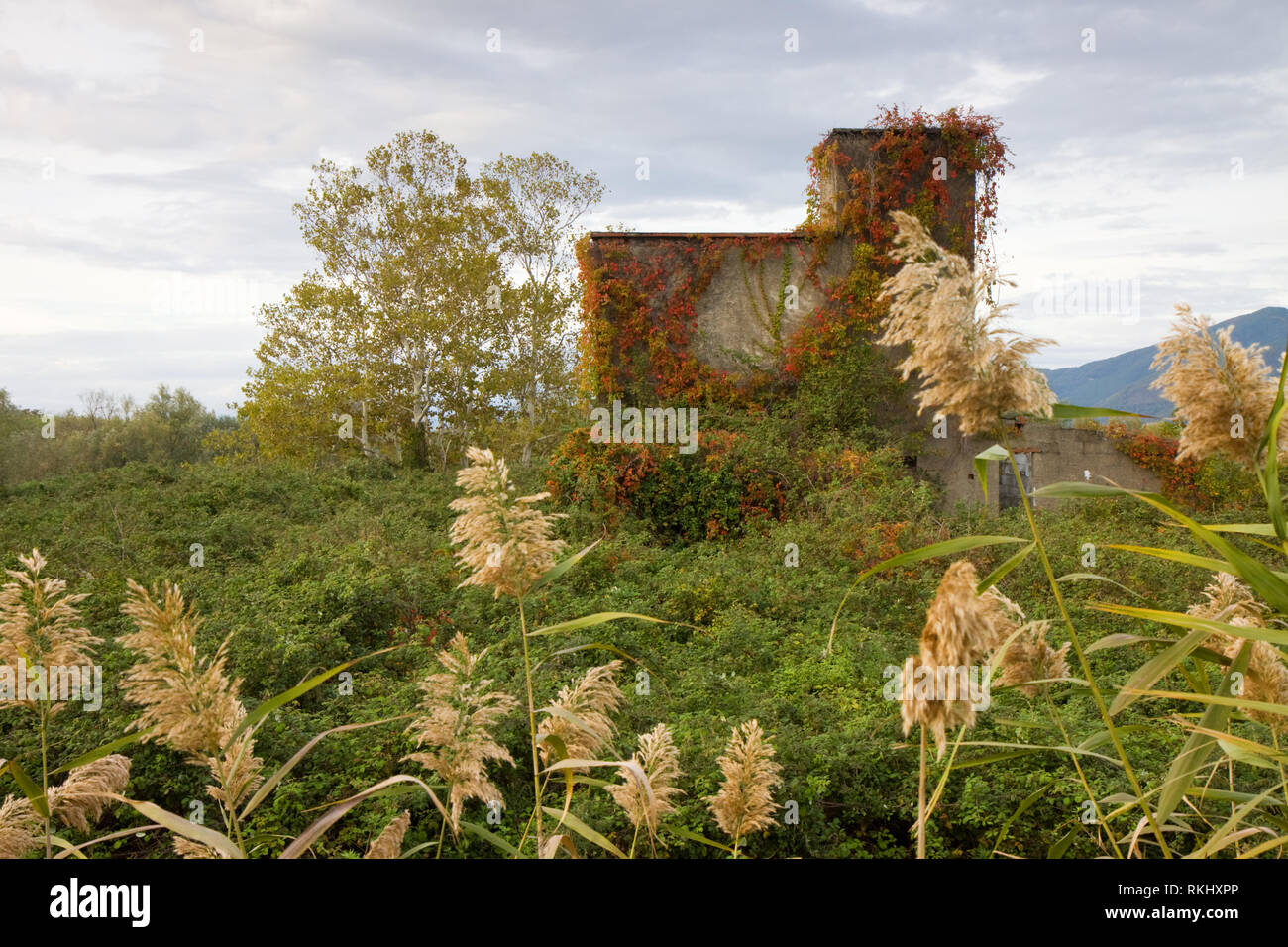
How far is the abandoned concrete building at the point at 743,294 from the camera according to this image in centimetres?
1239

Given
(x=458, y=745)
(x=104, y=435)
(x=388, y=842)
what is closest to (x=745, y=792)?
(x=458, y=745)

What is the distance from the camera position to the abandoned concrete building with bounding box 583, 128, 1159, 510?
40.7 ft

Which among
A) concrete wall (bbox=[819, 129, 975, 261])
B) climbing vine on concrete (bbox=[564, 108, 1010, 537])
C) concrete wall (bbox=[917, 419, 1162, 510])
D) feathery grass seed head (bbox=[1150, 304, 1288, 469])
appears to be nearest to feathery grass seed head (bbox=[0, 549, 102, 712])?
feathery grass seed head (bbox=[1150, 304, 1288, 469])

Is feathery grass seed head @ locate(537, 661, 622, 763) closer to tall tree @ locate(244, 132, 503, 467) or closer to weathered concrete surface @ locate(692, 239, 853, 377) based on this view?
weathered concrete surface @ locate(692, 239, 853, 377)

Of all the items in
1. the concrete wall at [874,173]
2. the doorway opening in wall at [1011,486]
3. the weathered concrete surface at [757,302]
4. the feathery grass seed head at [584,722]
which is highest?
the concrete wall at [874,173]

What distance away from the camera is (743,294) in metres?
12.7

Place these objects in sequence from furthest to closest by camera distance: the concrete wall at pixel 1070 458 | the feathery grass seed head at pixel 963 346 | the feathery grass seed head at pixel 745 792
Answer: the concrete wall at pixel 1070 458, the feathery grass seed head at pixel 745 792, the feathery grass seed head at pixel 963 346

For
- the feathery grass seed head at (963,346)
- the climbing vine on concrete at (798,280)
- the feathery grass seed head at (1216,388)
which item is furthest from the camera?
the climbing vine on concrete at (798,280)

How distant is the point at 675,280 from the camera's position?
1256 cm

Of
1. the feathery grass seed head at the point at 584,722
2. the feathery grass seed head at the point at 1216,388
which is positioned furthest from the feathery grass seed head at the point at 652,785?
the feathery grass seed head at the point at 1216,388

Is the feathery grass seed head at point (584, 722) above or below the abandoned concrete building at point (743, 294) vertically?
below

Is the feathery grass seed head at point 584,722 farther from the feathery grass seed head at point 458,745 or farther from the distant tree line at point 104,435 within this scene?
the distant tree line at point 104,435
